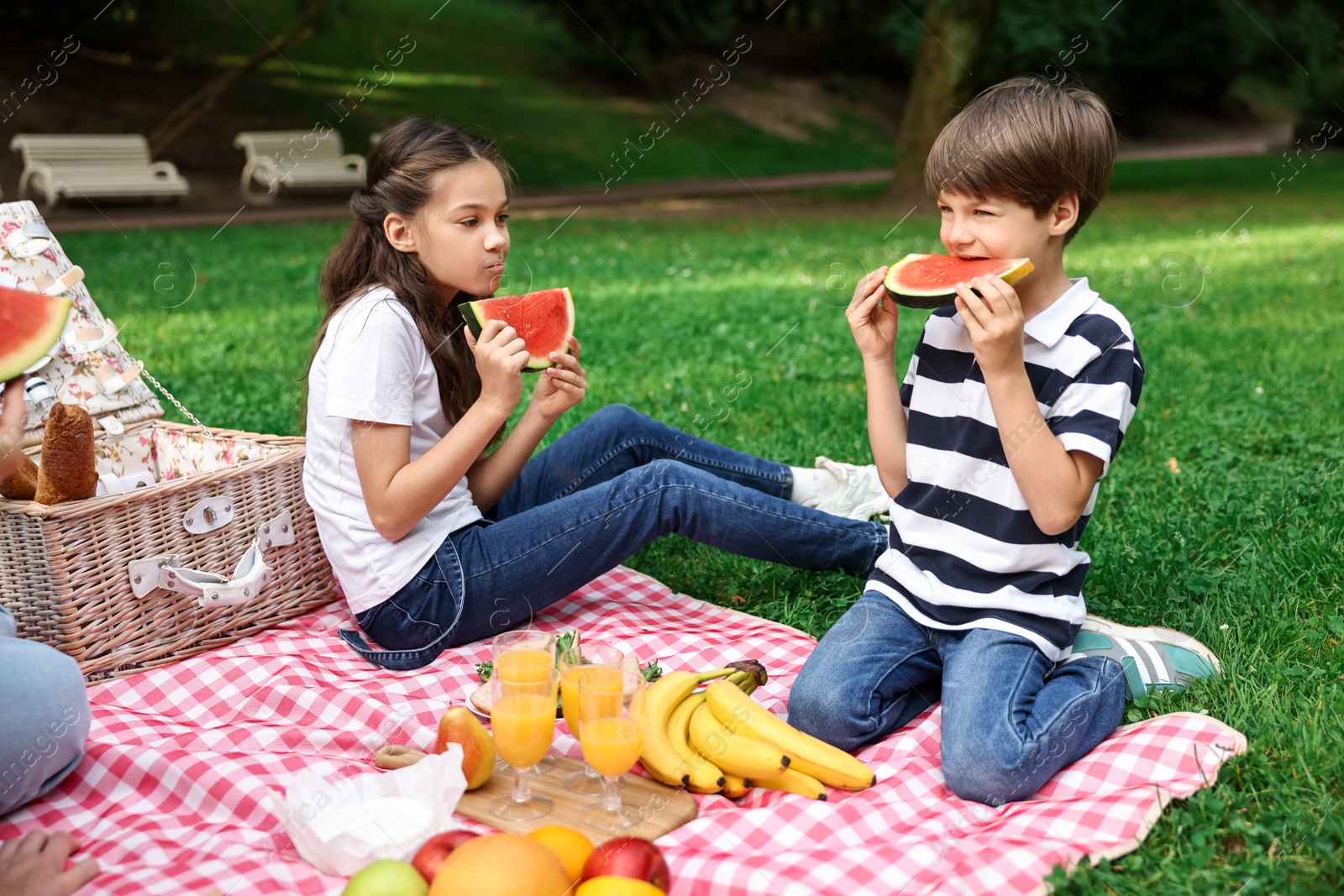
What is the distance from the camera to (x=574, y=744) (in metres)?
2.54

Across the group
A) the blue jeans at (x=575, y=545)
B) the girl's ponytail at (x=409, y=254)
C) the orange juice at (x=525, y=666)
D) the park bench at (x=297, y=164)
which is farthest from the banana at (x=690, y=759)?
the park bench at (x=297, y=164)

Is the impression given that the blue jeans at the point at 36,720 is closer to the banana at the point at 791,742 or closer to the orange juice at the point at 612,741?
the orange juice at the point at 612,741

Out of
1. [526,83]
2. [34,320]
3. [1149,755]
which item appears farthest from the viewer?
[526,83]

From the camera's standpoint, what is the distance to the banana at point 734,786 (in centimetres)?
232

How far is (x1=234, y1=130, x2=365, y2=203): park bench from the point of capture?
51.2 feet

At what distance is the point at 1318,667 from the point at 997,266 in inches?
49.8

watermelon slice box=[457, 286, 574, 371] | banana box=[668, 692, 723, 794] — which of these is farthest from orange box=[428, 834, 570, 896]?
watermelon slice box=[457, 286, 574, 371]

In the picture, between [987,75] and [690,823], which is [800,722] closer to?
[690,823]

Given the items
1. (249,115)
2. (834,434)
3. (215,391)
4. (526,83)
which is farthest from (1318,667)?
(526,83)

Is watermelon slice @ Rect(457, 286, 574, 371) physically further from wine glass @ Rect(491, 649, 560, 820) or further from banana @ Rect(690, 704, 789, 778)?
banana @ Rect(690, 704, 789, 778)

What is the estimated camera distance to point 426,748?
2.52 m

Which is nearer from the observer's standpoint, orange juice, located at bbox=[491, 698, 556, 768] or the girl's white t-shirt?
orange juice, located at bbox=[491, 698, 556, 768]

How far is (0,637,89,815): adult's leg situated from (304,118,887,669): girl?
0.74 metres

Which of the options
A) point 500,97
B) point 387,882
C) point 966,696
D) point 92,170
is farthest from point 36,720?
point 500,97
